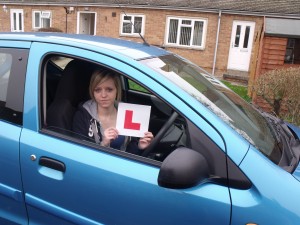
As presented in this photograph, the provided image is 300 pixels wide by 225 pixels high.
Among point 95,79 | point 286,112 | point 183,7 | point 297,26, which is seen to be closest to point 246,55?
point 183,7

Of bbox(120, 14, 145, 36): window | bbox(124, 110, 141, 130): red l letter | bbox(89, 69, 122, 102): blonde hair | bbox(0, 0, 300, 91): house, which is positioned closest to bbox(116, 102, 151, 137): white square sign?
bbox(124, 110, 141, 130): red l letter

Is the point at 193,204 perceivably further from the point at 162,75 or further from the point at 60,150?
the point at 60,150

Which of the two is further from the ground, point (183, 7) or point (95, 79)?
point (183, 7)

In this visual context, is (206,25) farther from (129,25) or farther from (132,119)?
(132,119)

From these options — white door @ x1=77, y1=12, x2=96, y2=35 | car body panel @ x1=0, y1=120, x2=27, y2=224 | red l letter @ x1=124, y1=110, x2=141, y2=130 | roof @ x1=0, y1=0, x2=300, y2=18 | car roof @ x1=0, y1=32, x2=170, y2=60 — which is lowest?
car body panel @ x1=0, y1=120, x2=27, y2=224

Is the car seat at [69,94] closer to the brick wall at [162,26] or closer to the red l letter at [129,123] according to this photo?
the red l letter at [129,123]

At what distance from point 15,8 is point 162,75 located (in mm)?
23145

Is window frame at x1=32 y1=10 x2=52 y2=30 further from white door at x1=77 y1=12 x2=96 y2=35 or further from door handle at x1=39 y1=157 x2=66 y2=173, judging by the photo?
door handle at x1=39 y1=157 x2=66 y2=173

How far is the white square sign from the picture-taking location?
78.2 inches

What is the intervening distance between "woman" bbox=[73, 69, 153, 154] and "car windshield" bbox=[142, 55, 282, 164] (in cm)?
42

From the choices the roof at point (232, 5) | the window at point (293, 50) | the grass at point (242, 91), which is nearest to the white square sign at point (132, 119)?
the grass at point (242, 91)

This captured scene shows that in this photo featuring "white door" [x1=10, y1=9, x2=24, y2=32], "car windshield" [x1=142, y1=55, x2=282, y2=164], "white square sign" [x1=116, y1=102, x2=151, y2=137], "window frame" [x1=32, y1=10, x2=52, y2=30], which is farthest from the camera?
"white door" [x1=10, y1=9, x2=24, y2=32]

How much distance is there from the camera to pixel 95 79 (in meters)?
2.28

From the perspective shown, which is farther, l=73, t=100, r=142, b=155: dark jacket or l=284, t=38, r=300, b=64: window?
l=284, t=38, r=300, b=64: window
